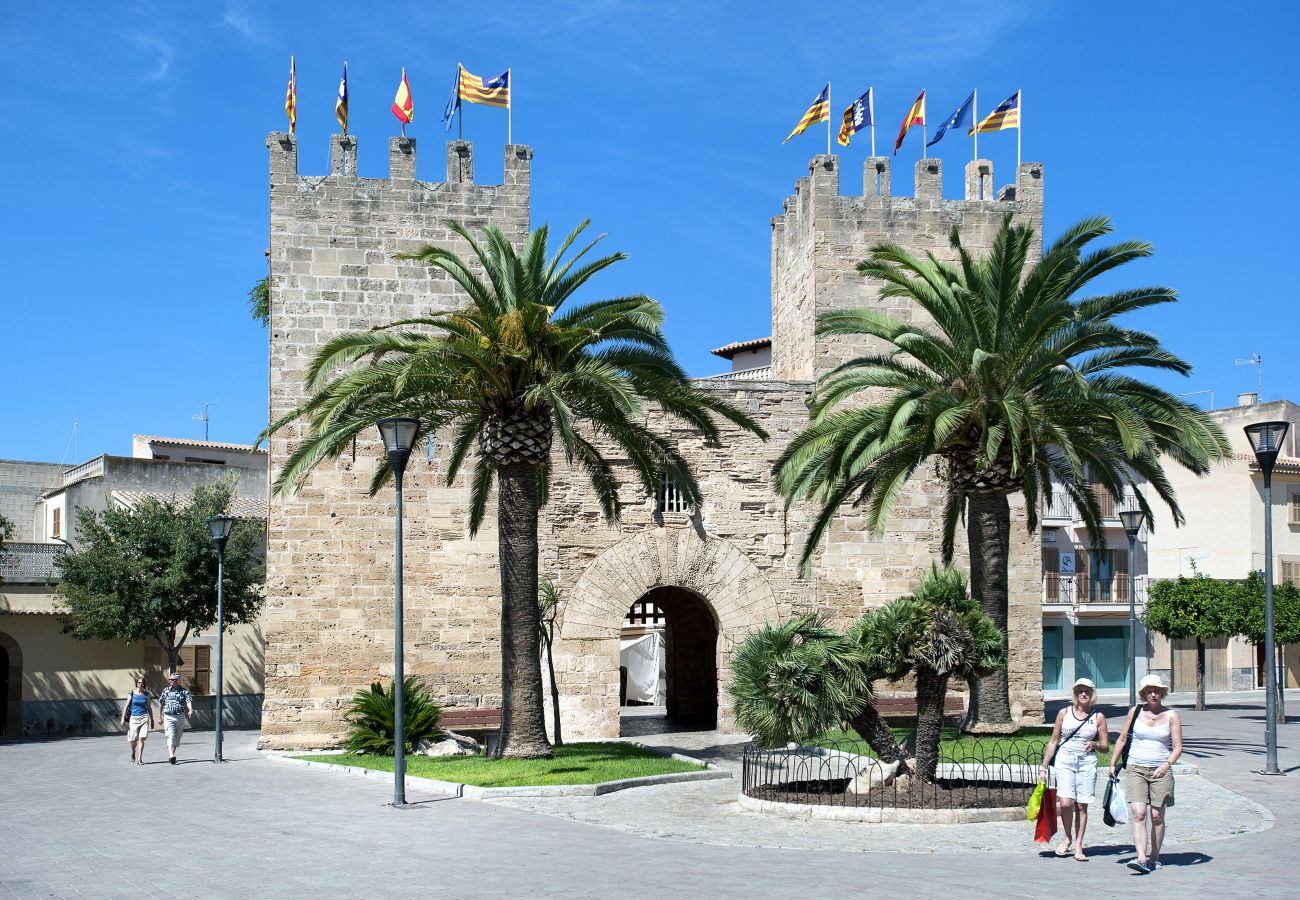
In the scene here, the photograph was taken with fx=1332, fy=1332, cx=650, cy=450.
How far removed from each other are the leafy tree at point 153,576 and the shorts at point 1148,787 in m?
21.0

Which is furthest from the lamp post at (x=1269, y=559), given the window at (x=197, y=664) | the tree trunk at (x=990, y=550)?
the window at (x=197, y=664)

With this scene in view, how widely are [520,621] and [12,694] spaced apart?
16.7 meters

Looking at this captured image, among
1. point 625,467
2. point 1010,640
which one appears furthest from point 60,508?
point 1010,640

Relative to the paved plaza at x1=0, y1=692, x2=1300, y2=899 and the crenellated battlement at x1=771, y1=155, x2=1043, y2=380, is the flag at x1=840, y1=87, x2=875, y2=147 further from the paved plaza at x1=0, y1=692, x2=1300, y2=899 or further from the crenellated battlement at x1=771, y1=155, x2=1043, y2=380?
the paved plaza at x1=0, y1=692, x2=1300, y2=899

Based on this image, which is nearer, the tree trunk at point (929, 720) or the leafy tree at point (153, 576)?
the tree trunk at point (929, 720)

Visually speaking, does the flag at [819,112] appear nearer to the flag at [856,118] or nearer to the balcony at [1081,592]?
the flag at [856,118]

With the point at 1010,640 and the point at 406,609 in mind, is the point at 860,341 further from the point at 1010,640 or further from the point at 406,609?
the point at 406,609

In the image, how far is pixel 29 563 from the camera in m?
29.4

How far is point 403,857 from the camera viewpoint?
33.9 feet

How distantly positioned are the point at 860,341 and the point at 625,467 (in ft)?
15.2

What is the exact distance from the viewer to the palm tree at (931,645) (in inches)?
508

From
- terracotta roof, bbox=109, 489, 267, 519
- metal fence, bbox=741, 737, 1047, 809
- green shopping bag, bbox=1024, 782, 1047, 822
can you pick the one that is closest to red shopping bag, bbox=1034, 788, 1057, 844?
green shopping bag, bbox=1024, 782, 1047, 822

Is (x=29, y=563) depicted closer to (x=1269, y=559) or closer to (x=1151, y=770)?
(x=1269, y=559)

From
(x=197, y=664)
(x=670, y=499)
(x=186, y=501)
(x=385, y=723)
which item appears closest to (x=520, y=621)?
(x=385, y=723)
